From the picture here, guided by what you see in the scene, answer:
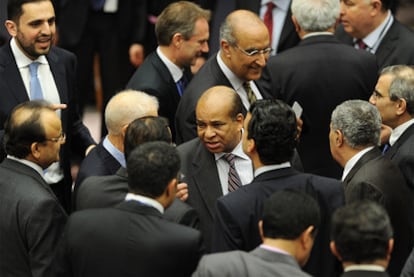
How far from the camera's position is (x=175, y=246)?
4633mm

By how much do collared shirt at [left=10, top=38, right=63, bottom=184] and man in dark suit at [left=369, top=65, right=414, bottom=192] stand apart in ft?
6.57

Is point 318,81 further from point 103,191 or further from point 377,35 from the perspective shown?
point 103,191

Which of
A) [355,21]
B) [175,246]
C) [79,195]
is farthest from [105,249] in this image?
[355,21]

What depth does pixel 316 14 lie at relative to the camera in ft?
23.7

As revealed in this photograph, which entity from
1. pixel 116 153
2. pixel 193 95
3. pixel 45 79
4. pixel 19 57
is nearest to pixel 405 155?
pixel 193 95

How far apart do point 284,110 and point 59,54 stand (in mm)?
2234

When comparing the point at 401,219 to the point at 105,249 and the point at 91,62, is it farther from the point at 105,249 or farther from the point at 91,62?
the point at 91,62

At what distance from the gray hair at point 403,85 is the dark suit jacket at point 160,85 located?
1484 mm

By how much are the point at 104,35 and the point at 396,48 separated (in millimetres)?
3039

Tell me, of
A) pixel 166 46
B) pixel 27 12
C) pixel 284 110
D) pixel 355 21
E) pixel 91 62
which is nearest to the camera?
pixel 284 110

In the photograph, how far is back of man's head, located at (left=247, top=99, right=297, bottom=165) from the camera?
506 centimetres

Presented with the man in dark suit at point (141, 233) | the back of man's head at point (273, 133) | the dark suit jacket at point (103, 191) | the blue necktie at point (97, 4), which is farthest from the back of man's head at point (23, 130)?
the blue necktie at point (97, 4)

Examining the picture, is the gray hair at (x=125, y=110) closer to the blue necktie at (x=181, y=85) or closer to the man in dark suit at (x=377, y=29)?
the blue necktie at (x=181, y=85)

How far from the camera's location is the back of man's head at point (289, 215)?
4.38 metres
